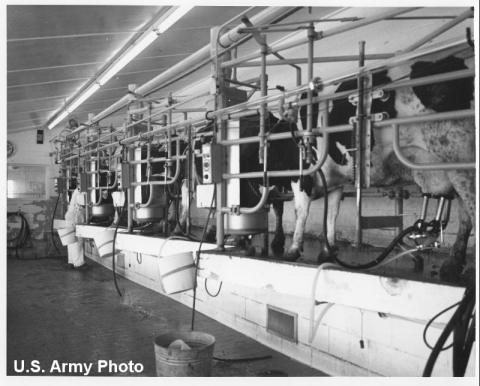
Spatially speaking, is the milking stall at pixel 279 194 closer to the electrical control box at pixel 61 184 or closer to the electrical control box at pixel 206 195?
the electrical control box at pixel 206 195

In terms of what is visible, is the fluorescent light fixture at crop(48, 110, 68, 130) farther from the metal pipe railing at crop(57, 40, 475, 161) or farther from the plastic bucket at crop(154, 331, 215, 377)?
the plastic bucket at crop(154, 331, 215, 377)

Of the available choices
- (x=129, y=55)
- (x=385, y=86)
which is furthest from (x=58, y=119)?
(x=385, y=86)

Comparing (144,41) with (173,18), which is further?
(144,41)

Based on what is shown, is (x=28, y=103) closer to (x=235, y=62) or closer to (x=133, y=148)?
(x=133, y=148)

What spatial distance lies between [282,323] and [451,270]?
85.7 inches

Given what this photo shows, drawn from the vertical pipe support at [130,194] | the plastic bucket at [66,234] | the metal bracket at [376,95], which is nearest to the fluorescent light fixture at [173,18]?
the vertical pipe support at [130,194]

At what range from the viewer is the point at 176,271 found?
3.89 m

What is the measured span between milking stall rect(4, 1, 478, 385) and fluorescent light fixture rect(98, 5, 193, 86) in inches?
1.0

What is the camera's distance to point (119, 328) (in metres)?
5.20

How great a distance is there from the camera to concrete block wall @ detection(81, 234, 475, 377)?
3.29 m

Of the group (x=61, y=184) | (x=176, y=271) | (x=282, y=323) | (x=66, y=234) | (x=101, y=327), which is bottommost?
(x=101, y=327)

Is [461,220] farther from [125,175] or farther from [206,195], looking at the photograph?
[125,175]

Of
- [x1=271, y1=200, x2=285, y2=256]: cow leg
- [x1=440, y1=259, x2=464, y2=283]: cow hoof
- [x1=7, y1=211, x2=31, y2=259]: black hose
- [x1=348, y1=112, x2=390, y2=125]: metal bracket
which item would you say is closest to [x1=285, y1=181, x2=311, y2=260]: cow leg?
[x1=271, y1=200, x2=285, y2=256]: cow leg

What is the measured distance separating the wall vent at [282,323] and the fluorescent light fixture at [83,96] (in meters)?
4.50
